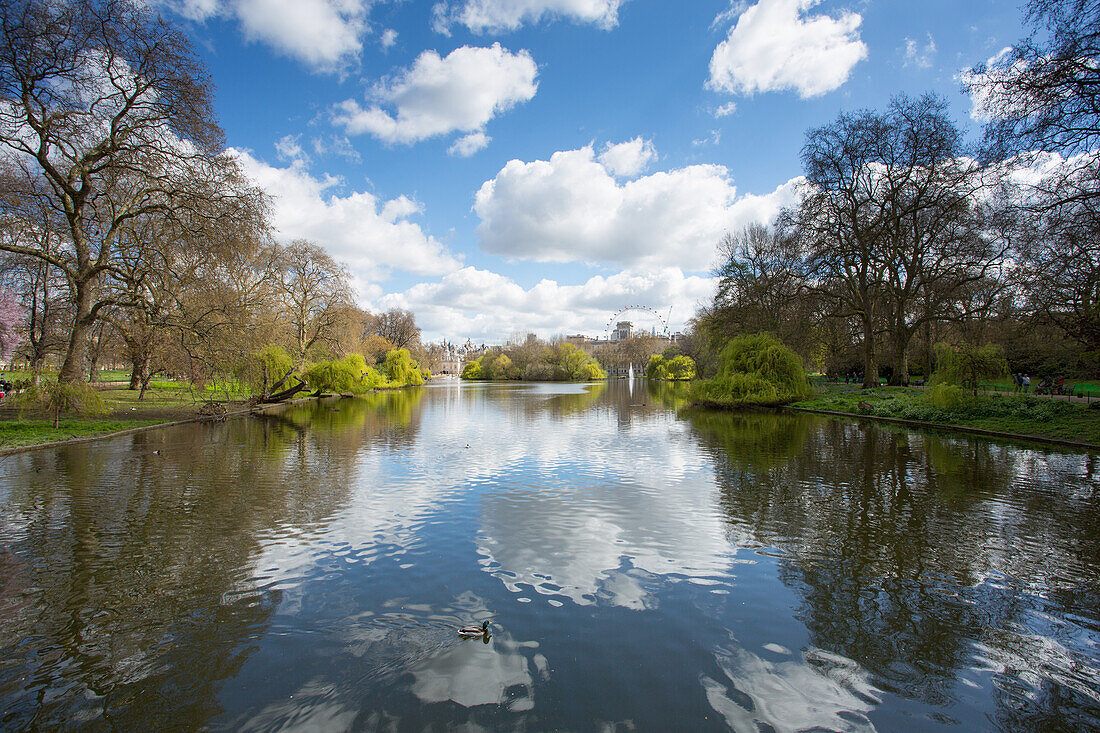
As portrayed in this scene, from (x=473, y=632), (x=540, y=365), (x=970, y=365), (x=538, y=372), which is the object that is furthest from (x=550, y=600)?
(x=538, y=372)

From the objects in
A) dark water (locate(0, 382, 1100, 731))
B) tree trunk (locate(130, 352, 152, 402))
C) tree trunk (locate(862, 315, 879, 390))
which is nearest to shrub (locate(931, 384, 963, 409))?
tree trunk (locate(862, 315, 879, 390))

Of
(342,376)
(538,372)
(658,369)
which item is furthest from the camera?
(538,372)

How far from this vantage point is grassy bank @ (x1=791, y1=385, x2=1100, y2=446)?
14.2 meters

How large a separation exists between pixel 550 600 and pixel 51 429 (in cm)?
1738

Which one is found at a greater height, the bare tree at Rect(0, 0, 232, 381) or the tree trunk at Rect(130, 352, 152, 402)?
the bare tree at Rect(0, 0, 232, 381)

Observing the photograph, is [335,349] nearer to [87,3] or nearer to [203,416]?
[203,416]

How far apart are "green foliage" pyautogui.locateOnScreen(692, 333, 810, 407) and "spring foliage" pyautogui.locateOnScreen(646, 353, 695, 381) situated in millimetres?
42731

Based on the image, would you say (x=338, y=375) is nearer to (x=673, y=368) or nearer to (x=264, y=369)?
(x=264, y=369)

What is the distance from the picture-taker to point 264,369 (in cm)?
2778

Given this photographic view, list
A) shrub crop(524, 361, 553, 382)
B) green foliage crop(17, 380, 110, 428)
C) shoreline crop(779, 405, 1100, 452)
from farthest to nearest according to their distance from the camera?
shrub crop(524, 361, 553, 382) → green foliage crop(17, 380, 110, 428) → shoreline crop(779, 405, 1100, 452)

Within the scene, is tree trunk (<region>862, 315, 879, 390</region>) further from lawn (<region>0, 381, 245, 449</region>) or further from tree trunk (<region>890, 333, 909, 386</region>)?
lawn (<region>0, 381, 245, 449</region>)

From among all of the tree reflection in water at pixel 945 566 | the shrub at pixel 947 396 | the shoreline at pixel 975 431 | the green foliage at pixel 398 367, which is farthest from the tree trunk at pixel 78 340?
the green foliage at pixel 398 367

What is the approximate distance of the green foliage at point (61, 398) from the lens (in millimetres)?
14336

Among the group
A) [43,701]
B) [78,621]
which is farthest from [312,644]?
[78,621]
